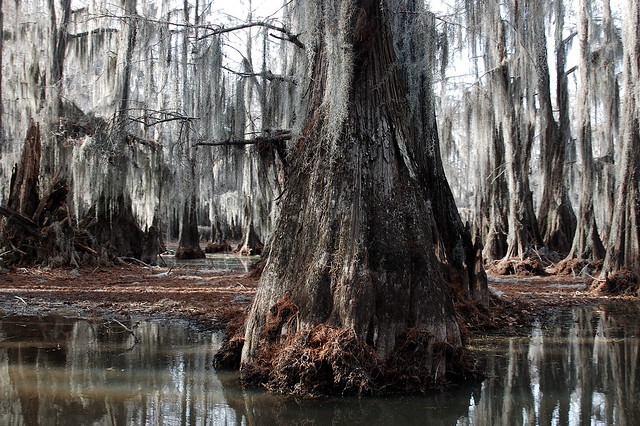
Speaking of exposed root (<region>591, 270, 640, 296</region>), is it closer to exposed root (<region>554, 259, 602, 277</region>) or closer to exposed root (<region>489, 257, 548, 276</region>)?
exposed root (<region>554, 259, 602, 277</region>)

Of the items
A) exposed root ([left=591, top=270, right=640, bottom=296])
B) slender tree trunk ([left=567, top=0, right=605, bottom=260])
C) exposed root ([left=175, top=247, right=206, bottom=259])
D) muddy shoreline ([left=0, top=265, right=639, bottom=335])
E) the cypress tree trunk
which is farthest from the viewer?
exposed root ([left=175, top=247, right=206, bottom=259])

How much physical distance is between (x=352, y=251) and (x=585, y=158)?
1092 cm

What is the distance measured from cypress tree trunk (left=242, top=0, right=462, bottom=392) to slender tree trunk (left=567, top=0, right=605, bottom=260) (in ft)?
32.0

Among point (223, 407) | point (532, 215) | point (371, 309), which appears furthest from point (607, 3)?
point (223, 407)

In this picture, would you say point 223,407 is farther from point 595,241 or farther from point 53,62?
point 53,62

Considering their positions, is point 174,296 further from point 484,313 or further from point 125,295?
point 484,313

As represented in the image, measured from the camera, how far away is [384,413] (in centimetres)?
352

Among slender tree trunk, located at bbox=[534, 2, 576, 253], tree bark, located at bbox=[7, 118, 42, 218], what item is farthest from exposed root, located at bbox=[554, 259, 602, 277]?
tree bark, located at bbox=[7, 118, 42, 218]

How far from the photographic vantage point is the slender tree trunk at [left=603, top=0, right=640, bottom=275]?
951 cm

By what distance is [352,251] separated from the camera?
432cm

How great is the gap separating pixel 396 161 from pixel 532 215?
11632 millimetres

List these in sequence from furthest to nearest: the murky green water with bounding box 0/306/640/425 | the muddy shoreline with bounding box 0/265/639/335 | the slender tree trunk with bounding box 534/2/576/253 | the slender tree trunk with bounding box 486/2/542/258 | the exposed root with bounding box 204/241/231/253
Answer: the exposed root with bounding box 204/241/231/253 < the slender tree trunk with bounding box 534/2/576/253 < the slender tree trunk with bounding box 486/2/542/258 < the muddy shoreline with bounding box 0/265/639/335 < the murky green water with bounding box 0/306/640/425

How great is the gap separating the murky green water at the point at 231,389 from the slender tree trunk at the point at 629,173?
4.39 metres

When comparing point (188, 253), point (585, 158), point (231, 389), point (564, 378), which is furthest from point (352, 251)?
point (188, 253)
